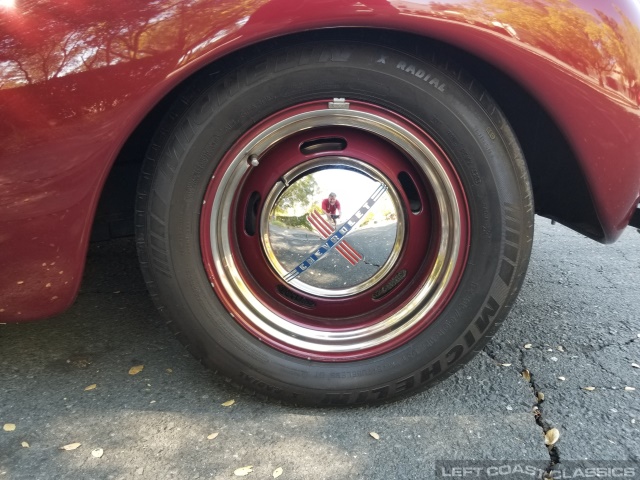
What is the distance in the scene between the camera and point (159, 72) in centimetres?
140

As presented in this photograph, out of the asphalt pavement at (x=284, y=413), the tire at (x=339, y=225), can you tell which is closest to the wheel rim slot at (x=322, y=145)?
the tire at (x=339, y=225)

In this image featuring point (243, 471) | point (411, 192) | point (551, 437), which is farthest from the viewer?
point (411, 192)

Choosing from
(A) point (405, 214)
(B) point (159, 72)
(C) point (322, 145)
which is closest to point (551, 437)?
(A) point (405, 214)

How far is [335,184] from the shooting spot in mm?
1684

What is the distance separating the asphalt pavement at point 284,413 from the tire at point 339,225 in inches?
4.9

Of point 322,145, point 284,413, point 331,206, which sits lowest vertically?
point 284,413

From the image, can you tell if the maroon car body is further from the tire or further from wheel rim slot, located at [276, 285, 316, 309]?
wheel rim slot, located at [276, 285, 316, 309]

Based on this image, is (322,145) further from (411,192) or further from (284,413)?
(284,413)

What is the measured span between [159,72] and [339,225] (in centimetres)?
67

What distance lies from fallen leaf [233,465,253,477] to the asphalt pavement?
11mm

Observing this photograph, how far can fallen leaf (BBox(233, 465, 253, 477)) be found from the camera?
59.7 inches

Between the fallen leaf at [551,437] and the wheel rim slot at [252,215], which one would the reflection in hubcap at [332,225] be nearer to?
the wheel rim slot at [252,215]

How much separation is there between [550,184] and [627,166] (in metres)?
0.30

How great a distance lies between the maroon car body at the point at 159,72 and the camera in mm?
1363
